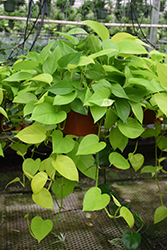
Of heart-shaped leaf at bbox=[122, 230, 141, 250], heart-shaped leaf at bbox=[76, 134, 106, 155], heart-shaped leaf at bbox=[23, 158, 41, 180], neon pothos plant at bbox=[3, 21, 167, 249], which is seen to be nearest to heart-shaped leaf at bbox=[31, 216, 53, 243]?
neon pothos plant at bbox=[3, 21, 167, 249]

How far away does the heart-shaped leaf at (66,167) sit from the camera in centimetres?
47

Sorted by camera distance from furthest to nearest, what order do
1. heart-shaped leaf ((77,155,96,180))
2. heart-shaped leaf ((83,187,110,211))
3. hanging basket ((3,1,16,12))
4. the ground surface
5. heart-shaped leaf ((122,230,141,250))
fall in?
hanging basket ((3,1,16,12)), the ground surface, heart-shaped leaf ((122,230,141,250)), heart-shaped leaf ((77,155,96,180)), heart-shaped leaf ((83,187,110,211))

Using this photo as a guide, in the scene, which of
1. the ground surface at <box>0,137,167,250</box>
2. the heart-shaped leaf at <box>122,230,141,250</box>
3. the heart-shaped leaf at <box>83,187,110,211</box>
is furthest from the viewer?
the ground surface at <box>0,137,167,250</box>

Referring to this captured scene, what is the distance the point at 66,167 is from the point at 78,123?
0.14 meters

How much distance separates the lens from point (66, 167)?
1.60 ft

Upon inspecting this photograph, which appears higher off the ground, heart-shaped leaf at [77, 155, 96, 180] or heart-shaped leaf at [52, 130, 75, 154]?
heart-shaped leaf at [52, 130, 75, 154]

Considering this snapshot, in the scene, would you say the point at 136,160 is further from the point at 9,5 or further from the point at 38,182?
the point at 9,5

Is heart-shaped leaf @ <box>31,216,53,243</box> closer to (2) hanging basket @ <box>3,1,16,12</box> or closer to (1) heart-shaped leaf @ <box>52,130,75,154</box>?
(1) heart-shaped leaf @ <box>52,130,75,154</box>

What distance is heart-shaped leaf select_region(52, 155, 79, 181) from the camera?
47cm

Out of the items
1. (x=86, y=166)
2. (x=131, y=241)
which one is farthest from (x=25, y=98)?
(x=131, y=241)

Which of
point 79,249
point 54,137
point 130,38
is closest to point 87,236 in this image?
point 79,249

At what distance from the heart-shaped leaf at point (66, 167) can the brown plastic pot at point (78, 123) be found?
11cm

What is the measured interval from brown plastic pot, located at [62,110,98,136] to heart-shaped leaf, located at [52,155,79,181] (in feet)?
0.36

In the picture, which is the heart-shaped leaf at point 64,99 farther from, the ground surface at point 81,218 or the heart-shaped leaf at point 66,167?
the ground surface at point 81,218
